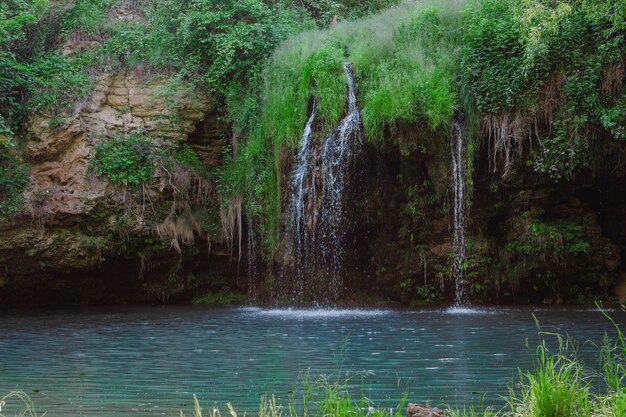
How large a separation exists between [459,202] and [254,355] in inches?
305

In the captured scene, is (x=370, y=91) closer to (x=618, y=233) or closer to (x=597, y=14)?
(x=597, y=14)

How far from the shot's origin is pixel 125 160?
55.5 ft

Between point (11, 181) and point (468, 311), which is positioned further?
point (11, 181)

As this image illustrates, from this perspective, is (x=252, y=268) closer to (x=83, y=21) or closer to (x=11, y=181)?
(x=11, y=181)

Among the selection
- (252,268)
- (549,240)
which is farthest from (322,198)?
(549,240)

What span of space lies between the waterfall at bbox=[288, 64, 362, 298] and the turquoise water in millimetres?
2176

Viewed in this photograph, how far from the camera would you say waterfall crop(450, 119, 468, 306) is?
1501cm

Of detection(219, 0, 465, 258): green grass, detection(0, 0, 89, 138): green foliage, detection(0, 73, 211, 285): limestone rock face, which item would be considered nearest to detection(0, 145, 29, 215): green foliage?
detection(0, 73, 211, 285): limestone rock face

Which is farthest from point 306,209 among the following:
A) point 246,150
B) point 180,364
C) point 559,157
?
point 180,364

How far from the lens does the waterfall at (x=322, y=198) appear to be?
15453 mm

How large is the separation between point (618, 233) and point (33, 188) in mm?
13034

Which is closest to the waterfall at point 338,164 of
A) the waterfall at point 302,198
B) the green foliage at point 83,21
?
the waterfall at point 302,198

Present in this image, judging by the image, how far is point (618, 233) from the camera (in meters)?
16.0

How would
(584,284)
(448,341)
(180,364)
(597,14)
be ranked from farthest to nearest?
(584,284)
(597,14)
(448,341)
(180,364)
